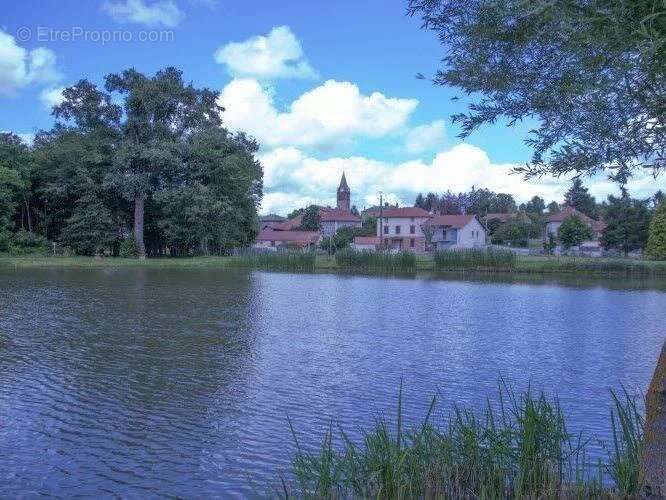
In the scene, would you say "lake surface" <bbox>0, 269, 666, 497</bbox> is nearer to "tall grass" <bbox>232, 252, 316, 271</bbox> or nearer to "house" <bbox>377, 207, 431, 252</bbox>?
"tall grass" <bbox>232, 252, 316, 271</bbox>

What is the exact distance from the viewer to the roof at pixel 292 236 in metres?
115

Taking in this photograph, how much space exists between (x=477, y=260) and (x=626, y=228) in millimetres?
26311

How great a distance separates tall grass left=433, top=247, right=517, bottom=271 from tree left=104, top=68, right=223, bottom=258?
23.3 m

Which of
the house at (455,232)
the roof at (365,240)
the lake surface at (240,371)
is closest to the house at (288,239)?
the roof at (365,240)

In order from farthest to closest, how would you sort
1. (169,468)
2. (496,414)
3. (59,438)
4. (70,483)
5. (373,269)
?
1. (373,269)
2. (496,414)
3. (59,438)
4. (169,468)
5. (70,483)

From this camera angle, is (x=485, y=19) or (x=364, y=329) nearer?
(x=485, y=19)

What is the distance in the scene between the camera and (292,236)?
121625mm

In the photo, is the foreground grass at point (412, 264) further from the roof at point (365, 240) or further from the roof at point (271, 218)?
the roof at point (271, 218)

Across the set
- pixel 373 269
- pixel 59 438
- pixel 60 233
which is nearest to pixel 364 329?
pixel 59 438

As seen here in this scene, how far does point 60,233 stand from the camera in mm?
62625

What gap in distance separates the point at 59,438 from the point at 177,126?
167ft

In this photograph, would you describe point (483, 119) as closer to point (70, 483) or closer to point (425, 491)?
point (425, 491)

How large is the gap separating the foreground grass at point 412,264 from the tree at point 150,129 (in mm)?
6654

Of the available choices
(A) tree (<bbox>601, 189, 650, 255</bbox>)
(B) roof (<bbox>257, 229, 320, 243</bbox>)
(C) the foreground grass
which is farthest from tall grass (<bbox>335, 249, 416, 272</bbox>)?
(B) roof (<bbox>257, 229, 320, 243</bbox>)
